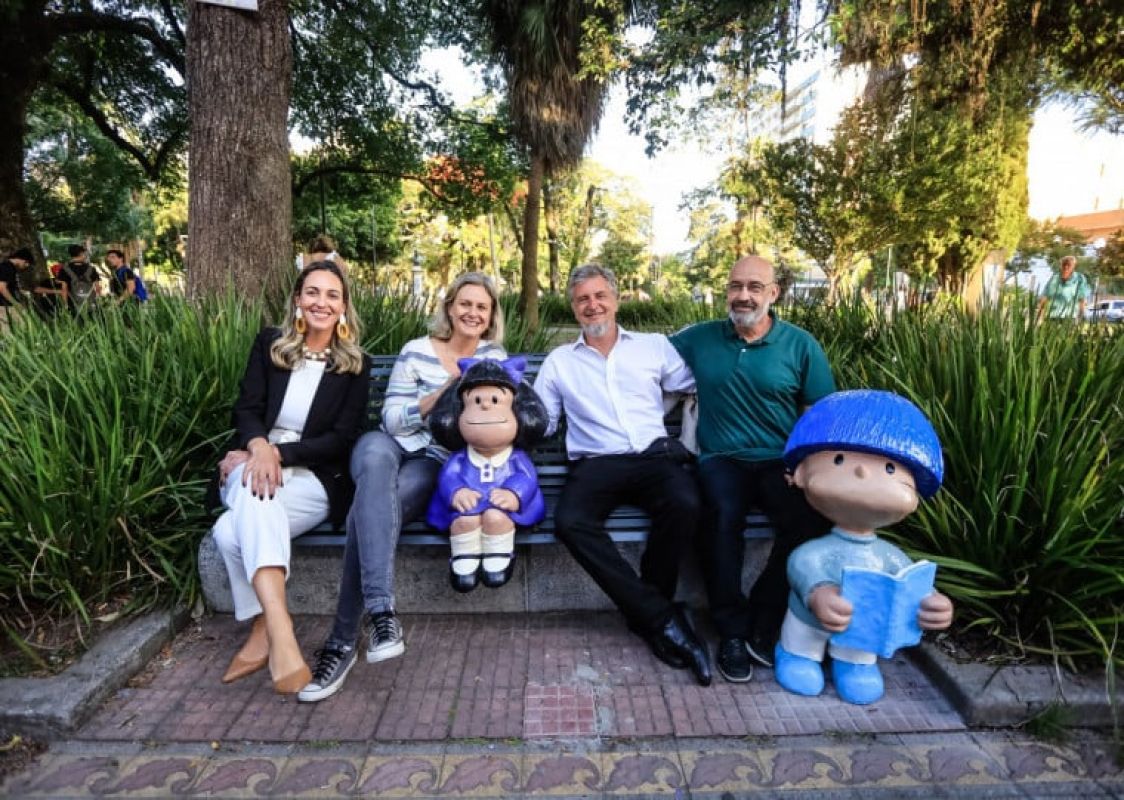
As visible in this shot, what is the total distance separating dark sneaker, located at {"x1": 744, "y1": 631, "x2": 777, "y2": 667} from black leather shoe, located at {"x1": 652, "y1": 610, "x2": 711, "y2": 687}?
0.19 meters

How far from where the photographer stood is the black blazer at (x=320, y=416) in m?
2.81

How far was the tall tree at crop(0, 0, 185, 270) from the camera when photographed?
8586mm

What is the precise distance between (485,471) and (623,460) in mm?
674

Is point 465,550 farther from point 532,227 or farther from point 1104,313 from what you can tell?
point 532,227

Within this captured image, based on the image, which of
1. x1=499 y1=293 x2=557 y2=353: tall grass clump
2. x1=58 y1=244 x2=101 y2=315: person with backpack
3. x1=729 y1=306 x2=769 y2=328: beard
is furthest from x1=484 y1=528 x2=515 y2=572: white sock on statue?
x1=58 y1=244 x2=101 y2=315: person with backpack

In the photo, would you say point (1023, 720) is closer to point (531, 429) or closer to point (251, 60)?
point (531, 429)

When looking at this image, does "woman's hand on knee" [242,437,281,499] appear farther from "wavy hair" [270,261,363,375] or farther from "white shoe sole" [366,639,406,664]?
"white shoe sole" [366,639,406,664]

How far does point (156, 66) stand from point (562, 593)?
12.1 m

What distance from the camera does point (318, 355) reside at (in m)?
2.98

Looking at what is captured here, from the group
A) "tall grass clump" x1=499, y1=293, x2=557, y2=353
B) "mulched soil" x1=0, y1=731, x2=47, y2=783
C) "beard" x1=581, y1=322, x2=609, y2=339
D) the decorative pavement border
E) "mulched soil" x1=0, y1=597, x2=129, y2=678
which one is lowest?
the decorative pavement border

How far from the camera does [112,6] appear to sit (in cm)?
985

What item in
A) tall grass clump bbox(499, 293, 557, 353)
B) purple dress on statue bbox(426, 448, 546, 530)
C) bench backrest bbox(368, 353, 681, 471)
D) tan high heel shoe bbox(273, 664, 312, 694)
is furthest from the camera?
tall grass clump bbox(499, 293, 557, 353)

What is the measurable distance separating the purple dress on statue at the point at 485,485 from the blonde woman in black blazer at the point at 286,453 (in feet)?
1.53

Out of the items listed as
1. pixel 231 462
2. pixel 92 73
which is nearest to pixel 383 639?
pixel 231 462
